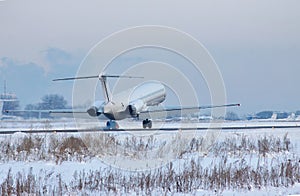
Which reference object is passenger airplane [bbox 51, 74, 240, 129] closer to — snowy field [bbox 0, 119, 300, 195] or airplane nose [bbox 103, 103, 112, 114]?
airplane nose [bbox 103, 103, 112, 114]

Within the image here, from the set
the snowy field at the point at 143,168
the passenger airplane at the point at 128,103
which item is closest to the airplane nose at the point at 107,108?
the passenger airplane at the point at 128,103

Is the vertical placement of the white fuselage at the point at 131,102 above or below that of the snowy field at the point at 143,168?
above

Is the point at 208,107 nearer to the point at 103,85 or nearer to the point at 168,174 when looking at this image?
the point at 103,85

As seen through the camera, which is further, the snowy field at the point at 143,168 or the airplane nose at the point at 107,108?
the airplane nose at the point at 107,108

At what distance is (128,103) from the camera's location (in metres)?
42.1

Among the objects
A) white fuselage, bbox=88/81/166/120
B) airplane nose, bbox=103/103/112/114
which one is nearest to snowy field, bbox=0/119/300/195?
airplane nose, bbox=103/103/112/114

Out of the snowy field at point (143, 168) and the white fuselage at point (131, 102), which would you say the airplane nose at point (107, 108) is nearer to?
the white fuselage at point (131, 102)

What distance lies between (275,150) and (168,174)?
359 inches

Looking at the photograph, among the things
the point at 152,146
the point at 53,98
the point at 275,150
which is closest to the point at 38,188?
the point at 152,146

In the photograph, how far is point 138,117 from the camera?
43.2 meters

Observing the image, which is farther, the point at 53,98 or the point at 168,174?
the point at 53,98

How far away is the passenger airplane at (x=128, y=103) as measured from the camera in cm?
4075

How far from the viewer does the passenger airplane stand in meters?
40.8

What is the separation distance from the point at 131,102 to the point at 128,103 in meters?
0.29
